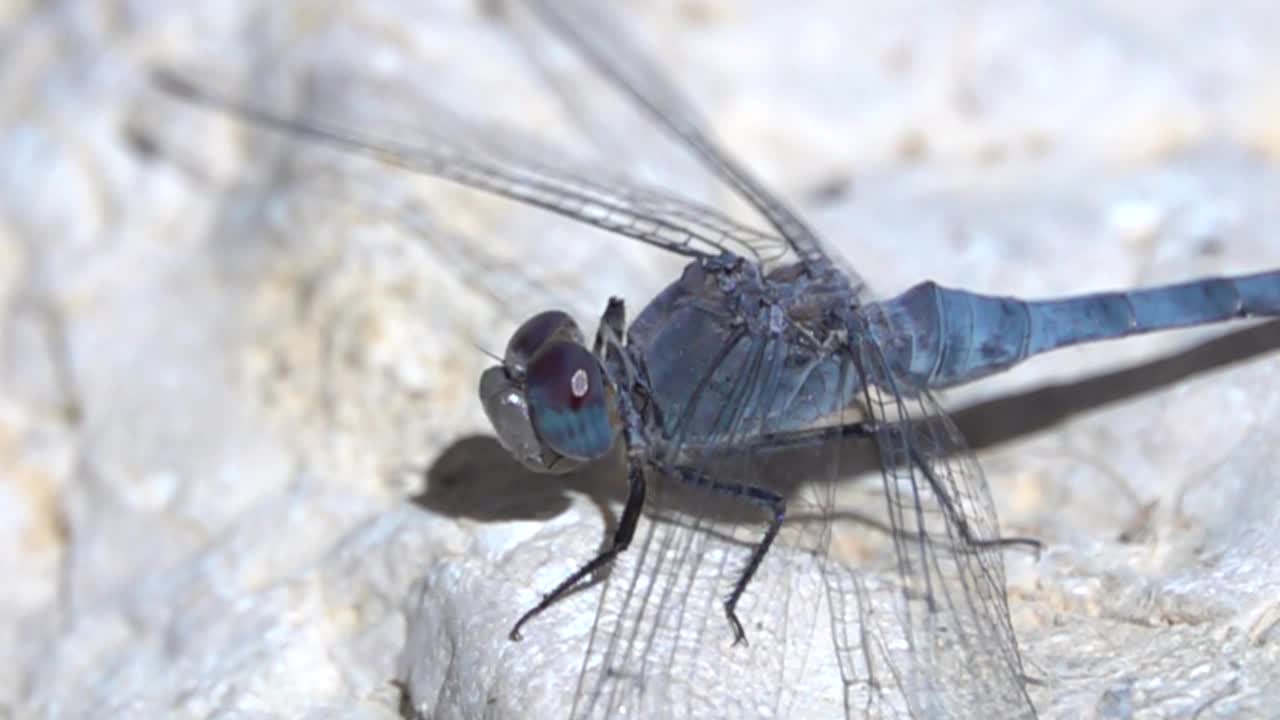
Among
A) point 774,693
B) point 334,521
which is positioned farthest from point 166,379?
point 774,693

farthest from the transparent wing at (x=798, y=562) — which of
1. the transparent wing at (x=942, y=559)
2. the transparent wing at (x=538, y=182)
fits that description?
the transparent wing at (x=538, y=182)

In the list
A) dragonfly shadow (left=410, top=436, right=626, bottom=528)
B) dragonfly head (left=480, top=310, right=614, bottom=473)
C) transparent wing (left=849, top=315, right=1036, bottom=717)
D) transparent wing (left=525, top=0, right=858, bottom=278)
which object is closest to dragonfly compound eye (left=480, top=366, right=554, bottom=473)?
dragonfly head (left=480, top=310, right=614, bottom=473)

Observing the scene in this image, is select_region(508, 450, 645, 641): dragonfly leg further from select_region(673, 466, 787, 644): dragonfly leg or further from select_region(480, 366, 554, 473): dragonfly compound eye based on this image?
select_region(480, 366, 554, 473): dragonfly compound eye

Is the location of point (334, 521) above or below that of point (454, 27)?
below

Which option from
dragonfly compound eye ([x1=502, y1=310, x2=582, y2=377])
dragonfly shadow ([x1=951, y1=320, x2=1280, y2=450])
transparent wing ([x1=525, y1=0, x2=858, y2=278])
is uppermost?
transparent wing ([x1=525, y1=0, x2=858, y2=278])

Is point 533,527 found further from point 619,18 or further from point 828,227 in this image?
point 619,18

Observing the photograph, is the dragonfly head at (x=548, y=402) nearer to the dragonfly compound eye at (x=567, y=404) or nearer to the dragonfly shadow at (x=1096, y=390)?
the dragonfly compound eye at (x=567, y=404)
